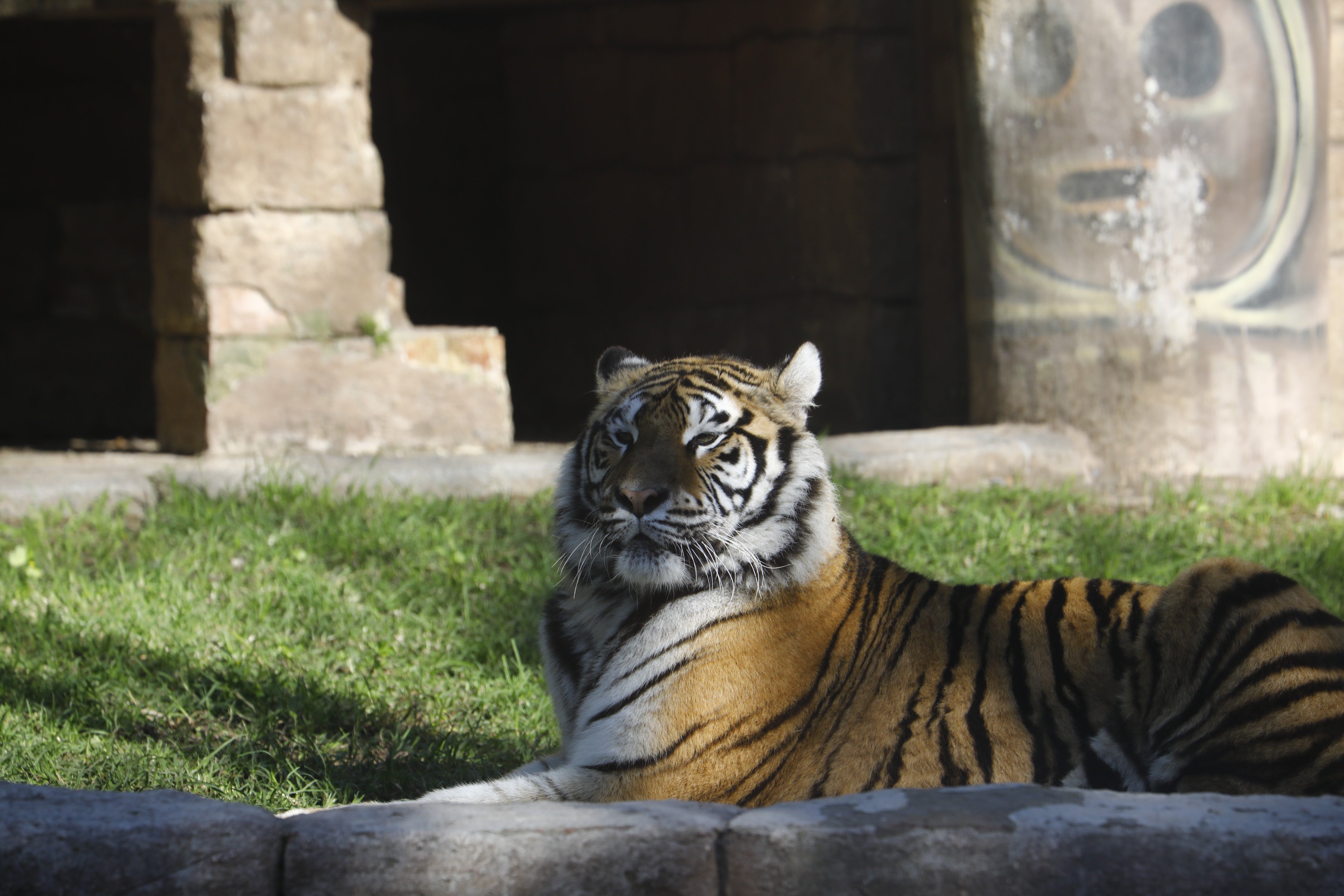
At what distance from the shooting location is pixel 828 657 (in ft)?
8.58

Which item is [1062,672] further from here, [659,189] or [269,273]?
[659,189]

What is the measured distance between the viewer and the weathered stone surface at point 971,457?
17.4ft

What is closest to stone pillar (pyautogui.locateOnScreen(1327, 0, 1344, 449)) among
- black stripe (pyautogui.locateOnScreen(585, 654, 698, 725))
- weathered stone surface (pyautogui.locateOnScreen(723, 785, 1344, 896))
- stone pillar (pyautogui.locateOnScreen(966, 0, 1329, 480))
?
stone pillar (pyautogui.locateOnScreen(966, 0, 1329, 480))

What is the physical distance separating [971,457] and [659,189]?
406cm

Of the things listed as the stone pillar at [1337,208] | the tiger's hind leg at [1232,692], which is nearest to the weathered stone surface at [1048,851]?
the tiger's hind leg at [1232,692]

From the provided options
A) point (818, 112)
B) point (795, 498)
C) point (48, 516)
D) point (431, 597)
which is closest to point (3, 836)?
point (795, 498)

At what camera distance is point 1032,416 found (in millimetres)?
5707

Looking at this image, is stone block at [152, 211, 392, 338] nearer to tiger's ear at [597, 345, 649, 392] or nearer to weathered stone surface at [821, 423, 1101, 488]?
weathered stone surface at [821, 423, 1101, 488]

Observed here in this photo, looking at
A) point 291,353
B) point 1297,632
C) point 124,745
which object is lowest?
point 124,745

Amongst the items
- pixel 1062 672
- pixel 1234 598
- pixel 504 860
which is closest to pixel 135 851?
pixel 504 860

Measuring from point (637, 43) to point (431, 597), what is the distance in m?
5.46

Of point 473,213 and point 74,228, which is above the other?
point 473,213

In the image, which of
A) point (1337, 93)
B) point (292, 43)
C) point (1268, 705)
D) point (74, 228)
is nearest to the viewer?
point (1268, 705)

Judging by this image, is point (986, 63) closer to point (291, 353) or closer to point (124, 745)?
point (291, 353)
